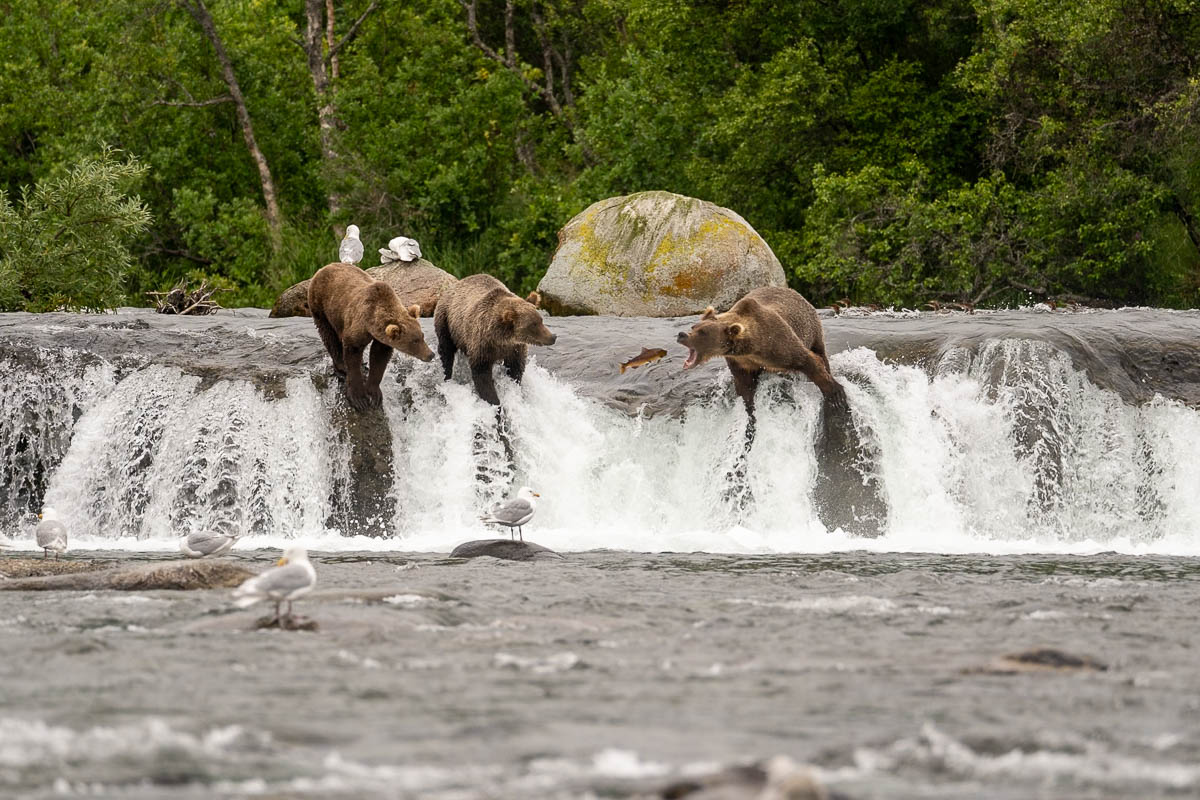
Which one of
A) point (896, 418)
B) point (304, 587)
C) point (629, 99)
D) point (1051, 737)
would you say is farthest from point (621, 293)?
point (1051, 737)

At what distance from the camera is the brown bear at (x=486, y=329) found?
1673 cm

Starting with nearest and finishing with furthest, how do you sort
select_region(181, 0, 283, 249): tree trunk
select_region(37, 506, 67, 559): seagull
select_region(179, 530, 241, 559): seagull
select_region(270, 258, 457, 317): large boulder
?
select_region(179, 530, 241, 559): seagull < select_region(37, 506, 67, 559): seagull < select_region(270, 258, 457, 317): large boulder < select_region(181, 0, 283, 249): tree trunk

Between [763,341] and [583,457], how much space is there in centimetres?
242

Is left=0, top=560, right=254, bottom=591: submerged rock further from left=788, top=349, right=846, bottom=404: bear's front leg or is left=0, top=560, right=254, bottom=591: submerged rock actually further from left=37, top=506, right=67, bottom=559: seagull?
left=788, top=349, right=846, bottom=404: bear's front leg

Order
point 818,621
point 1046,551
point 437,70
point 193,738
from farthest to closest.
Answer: point 437,70 → point 1046,551 → point 818,621 → point 193,738

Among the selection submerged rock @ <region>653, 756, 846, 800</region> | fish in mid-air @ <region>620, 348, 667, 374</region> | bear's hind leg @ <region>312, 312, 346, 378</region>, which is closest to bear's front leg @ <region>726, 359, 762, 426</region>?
fish in mid-air @ <region>620, 348, 667, 374</region>

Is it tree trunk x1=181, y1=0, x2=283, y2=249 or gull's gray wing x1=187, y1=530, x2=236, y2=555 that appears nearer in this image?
gull's gray wing x1=187, y1=530, x2=236, y2=555

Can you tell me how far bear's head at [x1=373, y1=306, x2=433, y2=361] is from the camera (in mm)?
16047

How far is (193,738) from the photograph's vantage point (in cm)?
602

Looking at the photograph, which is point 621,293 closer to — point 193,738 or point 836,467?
point 836,467

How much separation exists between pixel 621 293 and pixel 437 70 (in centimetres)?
1878

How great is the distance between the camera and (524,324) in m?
16.7

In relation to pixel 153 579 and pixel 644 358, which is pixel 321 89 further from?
pixel 153 579

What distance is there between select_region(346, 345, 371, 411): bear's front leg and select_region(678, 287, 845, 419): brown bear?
348 cm
